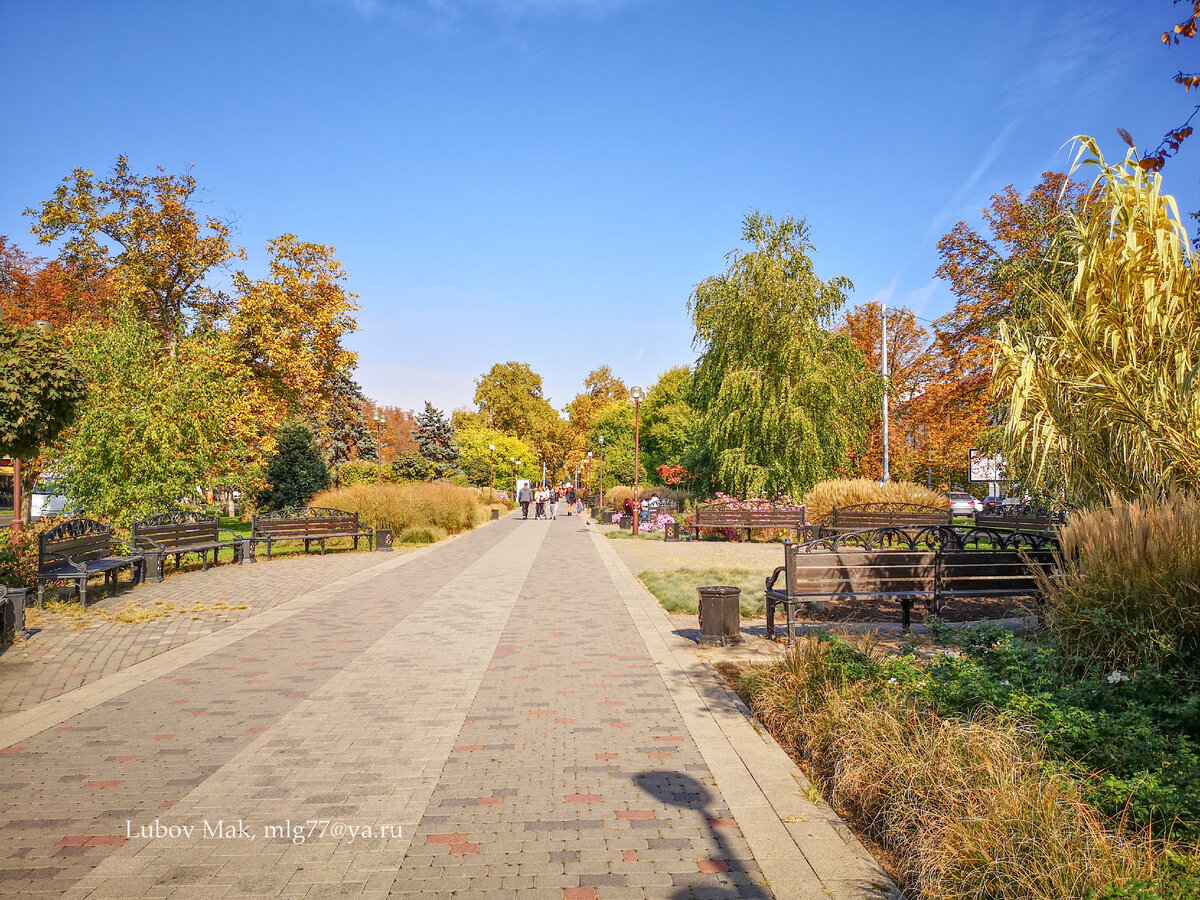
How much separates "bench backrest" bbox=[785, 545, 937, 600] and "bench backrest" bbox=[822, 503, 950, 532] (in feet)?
29.7

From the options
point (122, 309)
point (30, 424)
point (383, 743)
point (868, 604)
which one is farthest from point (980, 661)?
point (122, 309)

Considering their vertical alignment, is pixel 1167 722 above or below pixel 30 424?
below

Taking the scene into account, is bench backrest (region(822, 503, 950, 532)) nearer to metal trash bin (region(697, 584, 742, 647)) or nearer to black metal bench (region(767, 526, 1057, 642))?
black metal bench (region(767, 526, 1057, 642))

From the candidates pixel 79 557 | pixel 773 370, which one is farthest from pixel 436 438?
pixel 79 557

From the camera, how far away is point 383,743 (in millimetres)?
4965

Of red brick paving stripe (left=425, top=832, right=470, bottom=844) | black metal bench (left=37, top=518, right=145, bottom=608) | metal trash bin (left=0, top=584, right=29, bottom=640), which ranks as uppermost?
black metal bench (left=37, top=518, right=145, bottom=608)

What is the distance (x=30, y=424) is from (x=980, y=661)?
40.1 feet

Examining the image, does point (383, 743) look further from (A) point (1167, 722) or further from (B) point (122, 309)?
(B) point (122, 309)

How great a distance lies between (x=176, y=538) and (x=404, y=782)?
11653 mm

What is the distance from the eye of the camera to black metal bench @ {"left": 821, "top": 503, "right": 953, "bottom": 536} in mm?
17359

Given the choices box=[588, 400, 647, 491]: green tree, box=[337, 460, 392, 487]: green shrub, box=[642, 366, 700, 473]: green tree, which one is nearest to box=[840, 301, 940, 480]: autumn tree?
box=[642, 366, 700, 473]: green tree

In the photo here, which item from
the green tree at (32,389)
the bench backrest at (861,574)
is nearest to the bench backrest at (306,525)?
the green tree at (32,389)

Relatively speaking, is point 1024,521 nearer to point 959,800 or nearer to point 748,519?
point 748,519

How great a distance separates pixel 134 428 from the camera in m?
14.7
